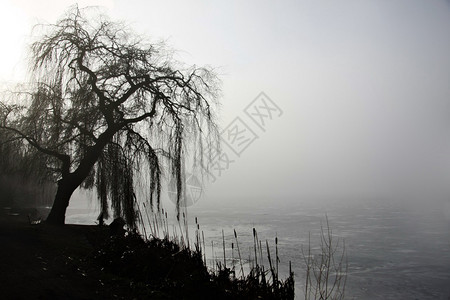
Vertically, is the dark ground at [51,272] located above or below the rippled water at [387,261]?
above

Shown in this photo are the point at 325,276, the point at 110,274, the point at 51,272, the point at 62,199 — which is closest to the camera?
the point at 51,272

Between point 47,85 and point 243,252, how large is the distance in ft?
39.1

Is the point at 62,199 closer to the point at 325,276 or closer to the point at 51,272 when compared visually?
the point at 51,272

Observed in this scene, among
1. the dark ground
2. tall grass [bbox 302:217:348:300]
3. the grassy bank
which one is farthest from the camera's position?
tall grass [bbox 302:217:348:300]

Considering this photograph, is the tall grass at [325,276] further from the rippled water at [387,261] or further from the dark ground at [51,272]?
the dark ground at [51,272]

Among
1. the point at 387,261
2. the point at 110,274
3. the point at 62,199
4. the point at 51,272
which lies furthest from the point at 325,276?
the point at 51,272

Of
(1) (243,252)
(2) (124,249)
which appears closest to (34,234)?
(2) (124,249)

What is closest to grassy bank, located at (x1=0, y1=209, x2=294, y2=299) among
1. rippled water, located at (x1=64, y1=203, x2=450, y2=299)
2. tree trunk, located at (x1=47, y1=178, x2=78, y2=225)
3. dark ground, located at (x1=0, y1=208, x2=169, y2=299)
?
dark ground, located at (x1=0, y1=208, x2=169, y2=299)

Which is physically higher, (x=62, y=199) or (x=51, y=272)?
(x=62, y=199)

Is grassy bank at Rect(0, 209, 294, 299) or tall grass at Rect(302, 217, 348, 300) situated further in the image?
tall grass at Rect(302, 217, 348, 300)

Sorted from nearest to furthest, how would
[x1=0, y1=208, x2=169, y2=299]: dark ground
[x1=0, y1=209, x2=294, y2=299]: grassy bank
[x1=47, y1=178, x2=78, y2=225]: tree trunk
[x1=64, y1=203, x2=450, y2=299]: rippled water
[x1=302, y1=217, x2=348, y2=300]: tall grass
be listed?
[x1=0, y1=208, x2=169, y2=299]: dark ground, [x1=0, y1=209, x2=294, y2=299]: grassy bank, [x1=302, y1=217, x2=348, y2=300]: tall grass, [x1=64, y1=203, x2=450, y2=299]: rippled water, [x1=47, y1=178, x2=78, y2=225]: tree trunk

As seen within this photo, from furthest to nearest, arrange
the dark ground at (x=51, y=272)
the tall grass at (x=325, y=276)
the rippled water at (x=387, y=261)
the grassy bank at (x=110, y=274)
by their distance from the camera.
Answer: the rippled water at (x=387, y=261) → the tall grass at (x=325, y=276) → the grassy bank at (x=110, y=274) → the dark ground at (x=51, y=272)

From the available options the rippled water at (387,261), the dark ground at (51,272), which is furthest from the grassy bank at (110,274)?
the rippled water at (387,261)

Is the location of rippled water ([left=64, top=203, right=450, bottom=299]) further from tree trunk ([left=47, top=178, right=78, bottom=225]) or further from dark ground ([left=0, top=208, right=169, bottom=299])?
tree trunk ([left=47, top=178, right=78, bottom=225])
